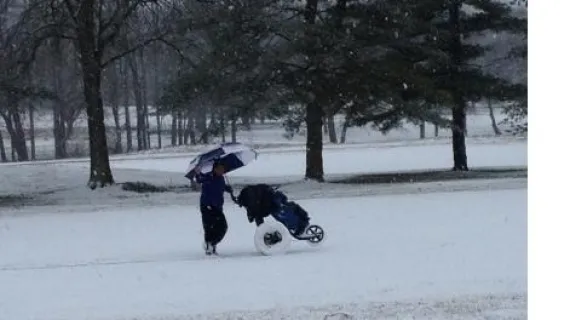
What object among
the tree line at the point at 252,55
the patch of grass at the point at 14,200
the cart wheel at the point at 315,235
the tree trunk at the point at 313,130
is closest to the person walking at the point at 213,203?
the cart wheel at the point at 315,235

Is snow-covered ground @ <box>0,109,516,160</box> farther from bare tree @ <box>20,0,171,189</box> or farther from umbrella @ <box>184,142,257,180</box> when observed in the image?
umbrella @ <box>184,142,257,180</box>

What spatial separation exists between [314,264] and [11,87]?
597 inches

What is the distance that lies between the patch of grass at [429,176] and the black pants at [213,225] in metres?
15.3

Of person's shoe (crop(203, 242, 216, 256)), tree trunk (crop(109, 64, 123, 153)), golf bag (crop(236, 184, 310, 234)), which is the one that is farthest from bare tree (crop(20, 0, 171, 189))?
tree trunk (crop(109, 64, 123, 153))

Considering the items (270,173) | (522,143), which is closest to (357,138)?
(522,143)

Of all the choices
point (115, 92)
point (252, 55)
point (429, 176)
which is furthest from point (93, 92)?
point (115, 92)

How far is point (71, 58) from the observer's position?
32.8m

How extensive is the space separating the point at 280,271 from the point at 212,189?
→ 205 centimetres

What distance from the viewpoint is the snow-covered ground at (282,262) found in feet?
29.4

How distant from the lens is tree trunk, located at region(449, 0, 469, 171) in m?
29.8

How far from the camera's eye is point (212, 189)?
1245 centimetres

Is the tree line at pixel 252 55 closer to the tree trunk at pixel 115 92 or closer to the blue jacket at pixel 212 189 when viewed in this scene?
the blue jacket at pixel 212 189

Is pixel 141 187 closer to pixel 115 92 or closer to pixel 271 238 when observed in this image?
pixel 271 238

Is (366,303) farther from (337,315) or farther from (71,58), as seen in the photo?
(71,58)
